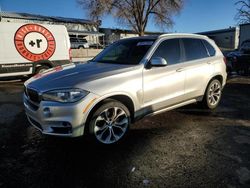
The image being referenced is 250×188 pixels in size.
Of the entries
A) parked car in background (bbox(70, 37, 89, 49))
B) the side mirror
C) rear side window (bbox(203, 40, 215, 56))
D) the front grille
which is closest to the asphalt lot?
the front grille

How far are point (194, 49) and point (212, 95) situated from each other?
1.27 m

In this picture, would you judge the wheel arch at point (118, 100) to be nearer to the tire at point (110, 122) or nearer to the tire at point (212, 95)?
the tire at point (110, 122)

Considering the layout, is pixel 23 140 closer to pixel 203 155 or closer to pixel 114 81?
pixel 114 81

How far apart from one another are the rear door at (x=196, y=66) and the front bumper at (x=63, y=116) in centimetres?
224

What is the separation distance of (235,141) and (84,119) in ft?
8.17

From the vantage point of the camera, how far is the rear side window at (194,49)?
480 centimetres

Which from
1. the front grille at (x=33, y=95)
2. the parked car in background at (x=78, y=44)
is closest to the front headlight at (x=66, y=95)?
the front grille at (x=33, y=95)

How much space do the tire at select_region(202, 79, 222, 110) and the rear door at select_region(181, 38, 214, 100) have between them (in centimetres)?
24

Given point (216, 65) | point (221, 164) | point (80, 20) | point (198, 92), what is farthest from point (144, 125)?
point (80, 20)

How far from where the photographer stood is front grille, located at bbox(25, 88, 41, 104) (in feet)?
11.3

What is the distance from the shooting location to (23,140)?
13.5ft

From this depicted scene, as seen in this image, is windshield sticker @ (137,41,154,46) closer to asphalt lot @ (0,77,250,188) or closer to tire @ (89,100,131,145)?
tire @ (89,100,131,145)

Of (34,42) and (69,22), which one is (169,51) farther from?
(69,22)

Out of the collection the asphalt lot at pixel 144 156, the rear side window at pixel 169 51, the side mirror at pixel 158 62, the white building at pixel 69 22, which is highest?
the white building at pixel 69 22
